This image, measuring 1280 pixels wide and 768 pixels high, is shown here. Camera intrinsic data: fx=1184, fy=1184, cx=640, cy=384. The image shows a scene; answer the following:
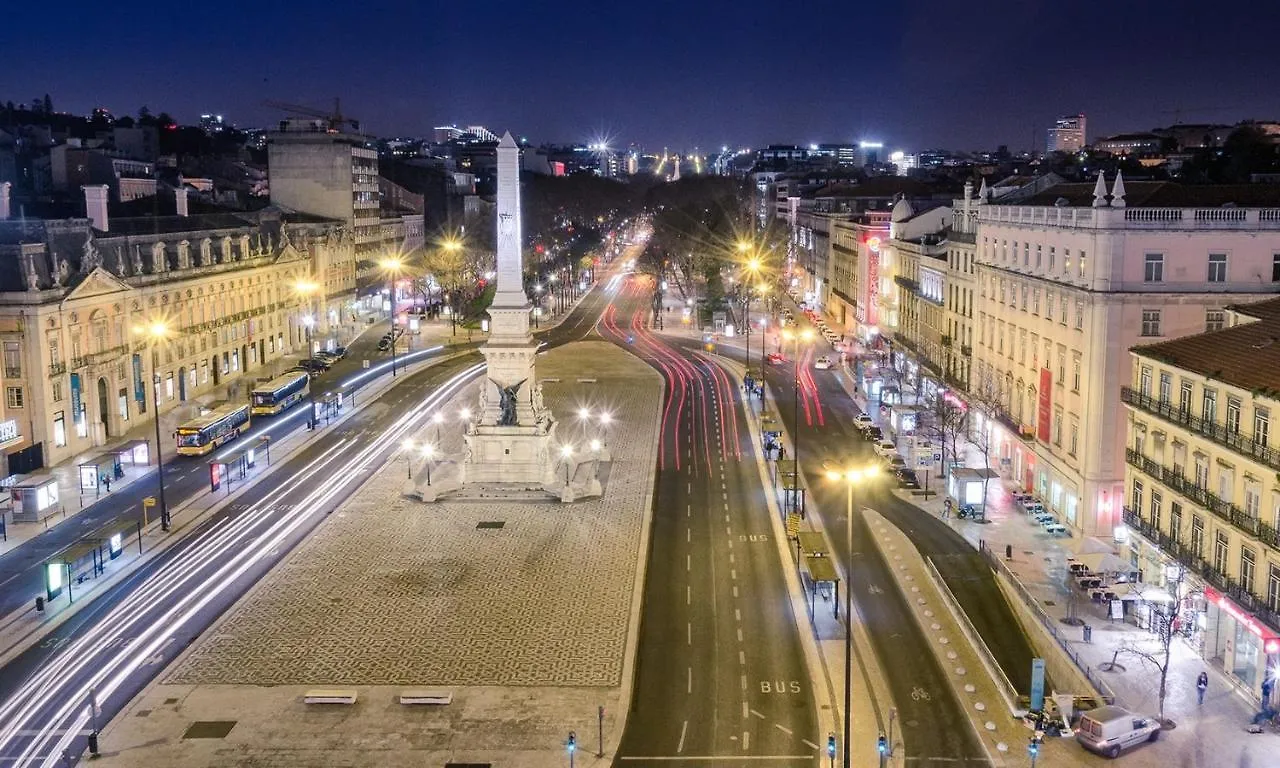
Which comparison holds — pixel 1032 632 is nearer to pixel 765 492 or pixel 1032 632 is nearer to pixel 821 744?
pixel 821 744

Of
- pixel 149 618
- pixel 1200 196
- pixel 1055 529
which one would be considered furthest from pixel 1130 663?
pixel 149 618

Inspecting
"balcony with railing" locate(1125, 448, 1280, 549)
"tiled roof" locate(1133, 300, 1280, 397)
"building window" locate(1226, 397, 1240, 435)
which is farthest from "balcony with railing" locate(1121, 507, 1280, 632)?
"tiled roof" locate(1133, 300, 1280, 397)

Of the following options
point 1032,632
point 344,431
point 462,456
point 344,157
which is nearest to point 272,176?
point 344,157

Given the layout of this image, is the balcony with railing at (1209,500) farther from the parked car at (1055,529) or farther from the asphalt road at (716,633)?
the asphalt road at (716,633)

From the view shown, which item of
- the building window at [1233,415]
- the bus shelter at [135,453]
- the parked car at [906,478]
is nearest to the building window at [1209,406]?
the building window at [1233,415]

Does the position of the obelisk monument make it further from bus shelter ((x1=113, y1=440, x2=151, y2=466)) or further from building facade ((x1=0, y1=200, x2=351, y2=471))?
bus shelter ((x1=113, y1=440, x2=151, y2=466))

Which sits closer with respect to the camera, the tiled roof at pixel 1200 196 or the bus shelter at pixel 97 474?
the tiled roof at pixel 1200 196
